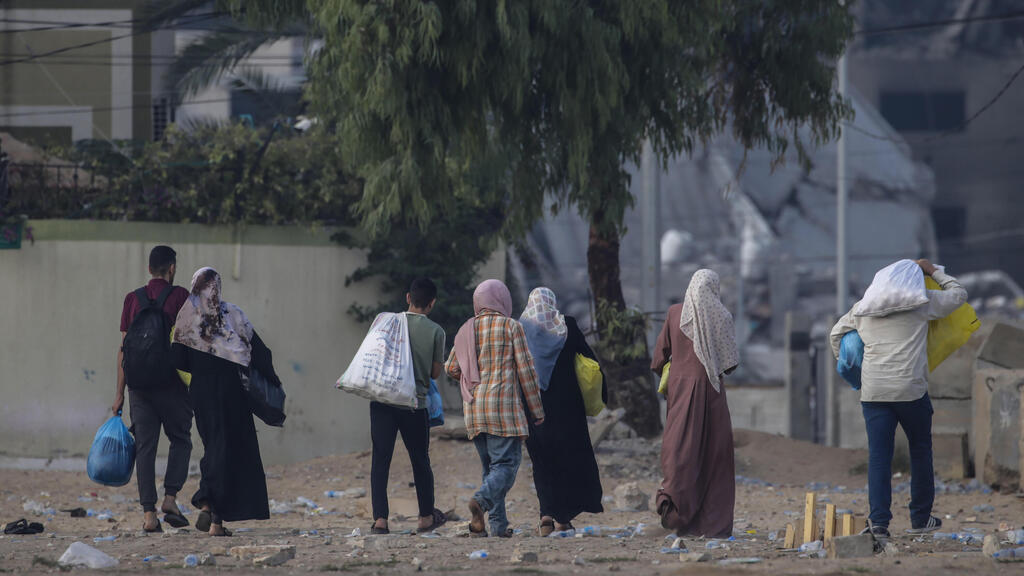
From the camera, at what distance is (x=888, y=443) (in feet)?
20.6

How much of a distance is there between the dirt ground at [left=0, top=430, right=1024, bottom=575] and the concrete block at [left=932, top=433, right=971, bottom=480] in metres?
0.34

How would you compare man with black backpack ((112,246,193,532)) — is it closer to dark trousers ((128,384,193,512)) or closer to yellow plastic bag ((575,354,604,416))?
dark trousers ((128,384,193,512))

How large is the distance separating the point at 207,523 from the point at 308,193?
5.67 m

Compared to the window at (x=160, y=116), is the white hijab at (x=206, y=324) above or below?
below

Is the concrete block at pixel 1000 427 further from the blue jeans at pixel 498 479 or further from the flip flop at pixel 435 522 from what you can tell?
the flip flop at pixel 435 522

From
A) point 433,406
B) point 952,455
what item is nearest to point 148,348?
point 433,406

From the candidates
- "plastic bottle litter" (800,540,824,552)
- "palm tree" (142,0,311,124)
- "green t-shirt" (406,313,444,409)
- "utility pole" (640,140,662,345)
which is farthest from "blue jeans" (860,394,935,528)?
"palm tree" (142,0,311,124)

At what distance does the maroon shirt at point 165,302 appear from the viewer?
6.59 m

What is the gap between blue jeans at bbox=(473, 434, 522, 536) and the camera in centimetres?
628

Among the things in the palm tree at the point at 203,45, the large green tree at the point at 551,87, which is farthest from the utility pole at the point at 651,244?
the palm tree at the point at 203,45

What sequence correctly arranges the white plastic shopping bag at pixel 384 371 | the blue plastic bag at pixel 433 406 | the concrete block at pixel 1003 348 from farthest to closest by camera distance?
the concrete block at pixel 1003 348
the blue plastic bag at pixel 433 406
the white plastic shopping bag at pixel 384 371

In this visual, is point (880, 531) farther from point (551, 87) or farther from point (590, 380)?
point (551, 87)

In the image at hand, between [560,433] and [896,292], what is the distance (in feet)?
6.29

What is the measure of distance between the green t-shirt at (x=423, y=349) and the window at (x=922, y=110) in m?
32.6
